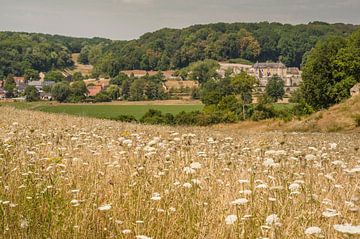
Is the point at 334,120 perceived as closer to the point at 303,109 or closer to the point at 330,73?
the point at 330,73

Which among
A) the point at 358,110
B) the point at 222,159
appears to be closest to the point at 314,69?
→ the point at 358,110

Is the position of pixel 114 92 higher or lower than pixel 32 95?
lower

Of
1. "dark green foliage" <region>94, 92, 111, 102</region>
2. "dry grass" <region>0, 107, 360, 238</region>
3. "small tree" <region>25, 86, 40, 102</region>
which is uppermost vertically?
"dry grass" <region>0, 107, 360, 238</region>

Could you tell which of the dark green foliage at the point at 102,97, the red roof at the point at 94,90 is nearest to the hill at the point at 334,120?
the dark green foliage at the point at 102,97

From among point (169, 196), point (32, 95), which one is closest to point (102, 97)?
point (32, 95)

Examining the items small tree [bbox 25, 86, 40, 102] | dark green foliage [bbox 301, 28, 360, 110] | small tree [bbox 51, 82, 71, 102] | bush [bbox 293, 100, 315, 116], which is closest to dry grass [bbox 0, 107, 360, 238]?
dark green foliage [bbox 301, 28, 360, 110]

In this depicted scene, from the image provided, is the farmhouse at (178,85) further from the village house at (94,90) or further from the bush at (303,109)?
the bush at (303,109)

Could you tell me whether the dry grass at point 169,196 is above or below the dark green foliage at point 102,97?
above

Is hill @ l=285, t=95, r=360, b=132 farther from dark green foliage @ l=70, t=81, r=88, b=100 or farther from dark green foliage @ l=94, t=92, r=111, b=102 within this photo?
dark green foliage @ l=70, t=81, r=88, b=100

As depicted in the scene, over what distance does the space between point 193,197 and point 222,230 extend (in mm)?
816

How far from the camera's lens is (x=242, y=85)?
109562 millimetres

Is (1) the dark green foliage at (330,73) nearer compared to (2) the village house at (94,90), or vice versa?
(1) the dark green foliage at (330,73)

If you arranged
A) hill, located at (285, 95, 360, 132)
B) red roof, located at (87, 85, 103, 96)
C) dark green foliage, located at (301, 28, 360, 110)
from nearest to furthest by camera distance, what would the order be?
1. hill, located at (285, 95, 360, 132)
2. dark green foliage, located at (301, 28, 360, 110)
3. red roof, located at (87, 85, 103, 96)

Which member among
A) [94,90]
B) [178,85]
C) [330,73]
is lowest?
[94,90]
